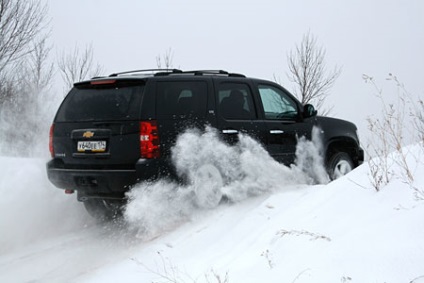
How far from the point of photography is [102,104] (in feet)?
17.0

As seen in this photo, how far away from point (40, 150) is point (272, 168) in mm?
5026

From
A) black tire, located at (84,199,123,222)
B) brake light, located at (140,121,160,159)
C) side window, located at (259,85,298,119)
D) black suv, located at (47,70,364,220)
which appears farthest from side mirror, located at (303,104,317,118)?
black tire, located at (84,199,123,222)

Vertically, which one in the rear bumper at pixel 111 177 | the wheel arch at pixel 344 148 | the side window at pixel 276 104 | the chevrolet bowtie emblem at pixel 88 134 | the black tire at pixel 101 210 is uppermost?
the side window at pixel 276 104

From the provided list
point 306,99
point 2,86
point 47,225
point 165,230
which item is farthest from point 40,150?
point 306,99

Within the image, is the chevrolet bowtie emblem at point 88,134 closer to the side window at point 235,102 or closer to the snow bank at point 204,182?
the snow bank at point 204,182

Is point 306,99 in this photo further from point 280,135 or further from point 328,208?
point 328,208

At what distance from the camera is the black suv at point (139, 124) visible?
4.89 m

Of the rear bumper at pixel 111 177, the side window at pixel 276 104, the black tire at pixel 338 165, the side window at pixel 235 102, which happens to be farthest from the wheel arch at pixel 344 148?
the rear bumper at pixel 111 177

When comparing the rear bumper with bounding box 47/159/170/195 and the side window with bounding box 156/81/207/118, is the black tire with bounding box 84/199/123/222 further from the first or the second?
the side window with bounding box 156/81/207/118

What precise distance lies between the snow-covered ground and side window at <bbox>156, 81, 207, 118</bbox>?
85 cm

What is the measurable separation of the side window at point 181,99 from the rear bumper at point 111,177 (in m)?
0.64

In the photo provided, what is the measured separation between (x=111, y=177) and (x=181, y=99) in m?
1.29

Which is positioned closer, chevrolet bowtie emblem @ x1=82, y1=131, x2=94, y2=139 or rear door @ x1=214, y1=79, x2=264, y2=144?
chevrolet bowtie emblem @ x1=82, y1=131, x2=94, y2=139

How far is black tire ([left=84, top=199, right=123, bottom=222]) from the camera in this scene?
20.4 ft
